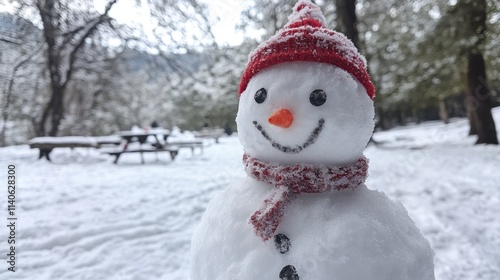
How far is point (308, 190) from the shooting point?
3.94 feet

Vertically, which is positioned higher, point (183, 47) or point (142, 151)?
point (183, 47)

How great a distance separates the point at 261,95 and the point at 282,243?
58 centimetres

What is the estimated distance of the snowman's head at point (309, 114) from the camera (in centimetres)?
116

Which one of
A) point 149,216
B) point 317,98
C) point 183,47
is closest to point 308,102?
point 317,98

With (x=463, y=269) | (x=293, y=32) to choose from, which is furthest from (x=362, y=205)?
(x=463, y=269)

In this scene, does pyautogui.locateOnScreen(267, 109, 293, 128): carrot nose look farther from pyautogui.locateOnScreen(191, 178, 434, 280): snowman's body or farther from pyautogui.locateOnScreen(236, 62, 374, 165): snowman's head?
pyautogui.locateOnScreen(191, 178, 434, 280): snowman's body

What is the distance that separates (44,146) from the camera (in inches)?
240

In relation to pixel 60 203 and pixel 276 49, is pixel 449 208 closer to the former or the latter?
pixel 276 49

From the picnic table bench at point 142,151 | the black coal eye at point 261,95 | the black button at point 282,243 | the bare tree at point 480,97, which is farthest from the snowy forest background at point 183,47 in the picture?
the picnic table bench at point 142,151

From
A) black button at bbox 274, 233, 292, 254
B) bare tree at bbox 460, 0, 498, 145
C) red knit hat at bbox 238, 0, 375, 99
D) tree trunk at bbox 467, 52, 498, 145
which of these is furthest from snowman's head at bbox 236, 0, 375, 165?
tree trunk at bbox 467, 52, 498, 145

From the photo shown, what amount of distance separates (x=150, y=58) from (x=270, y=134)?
4.66 m

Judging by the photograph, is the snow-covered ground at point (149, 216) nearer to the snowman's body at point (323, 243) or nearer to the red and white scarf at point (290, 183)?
the snowman's body at point (323, 243)

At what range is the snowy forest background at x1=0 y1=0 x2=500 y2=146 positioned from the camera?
8.49ft

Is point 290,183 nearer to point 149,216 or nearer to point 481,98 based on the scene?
point 149,216
